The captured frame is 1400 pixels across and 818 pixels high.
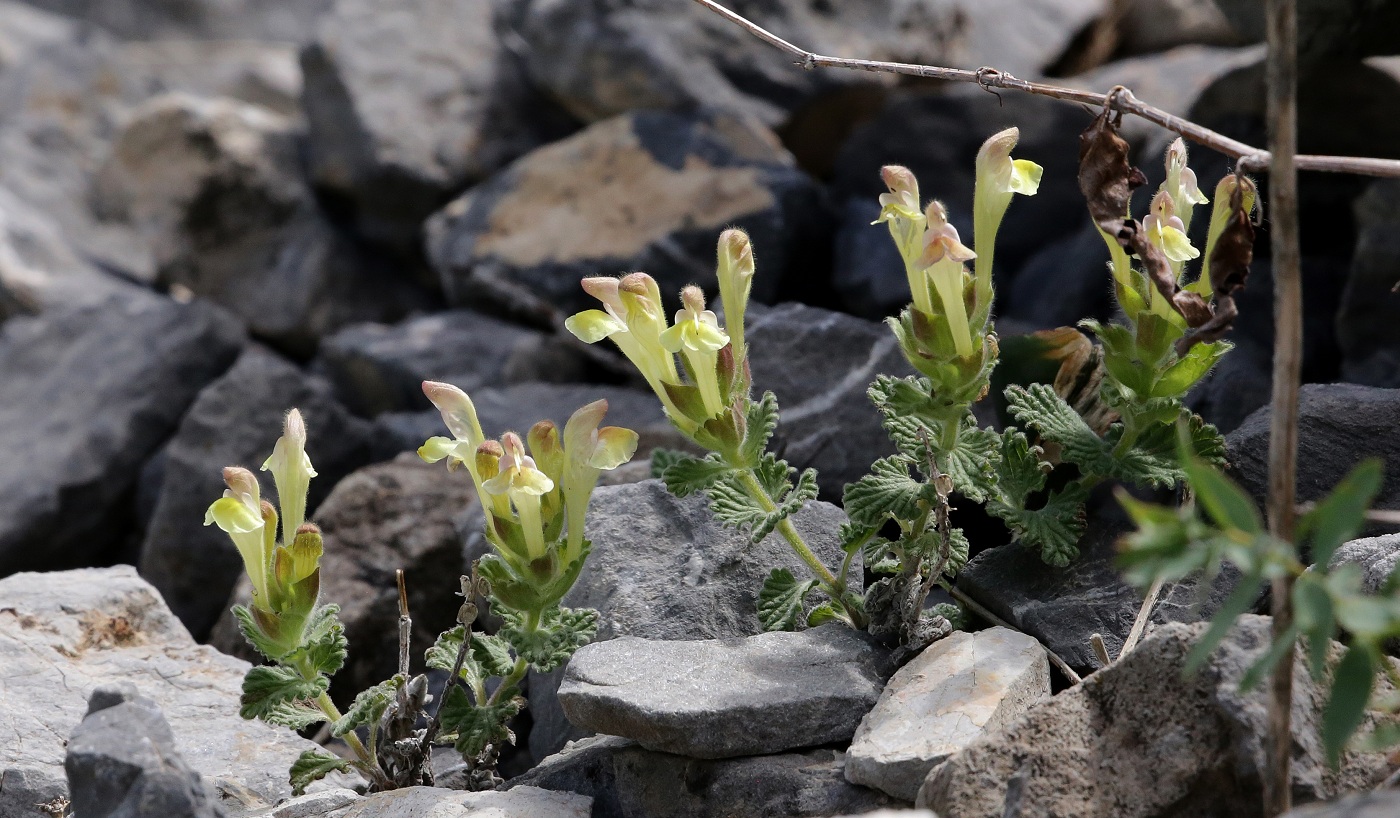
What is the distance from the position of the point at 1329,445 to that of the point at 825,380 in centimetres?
126

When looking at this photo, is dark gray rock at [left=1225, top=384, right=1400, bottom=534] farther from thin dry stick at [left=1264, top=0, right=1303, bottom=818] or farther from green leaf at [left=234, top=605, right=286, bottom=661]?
green leaf at [left=234, top=605, right=286, bottom=661]

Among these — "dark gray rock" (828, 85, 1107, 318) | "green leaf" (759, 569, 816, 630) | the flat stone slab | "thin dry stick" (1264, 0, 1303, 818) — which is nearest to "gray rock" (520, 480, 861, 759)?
"green leaf" (759, 569, 816, 630)

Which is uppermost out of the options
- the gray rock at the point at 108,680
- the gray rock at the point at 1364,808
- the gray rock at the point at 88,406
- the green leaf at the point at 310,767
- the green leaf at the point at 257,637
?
the gray rock at the point at 1364,808

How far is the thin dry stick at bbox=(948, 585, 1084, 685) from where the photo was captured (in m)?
2.26

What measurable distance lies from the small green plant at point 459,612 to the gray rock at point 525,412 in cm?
143

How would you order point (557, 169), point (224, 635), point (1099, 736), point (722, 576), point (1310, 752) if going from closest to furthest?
point (1310, 752), point (1099, 736), point (722, 576), point (224, 635), point (557, 169)

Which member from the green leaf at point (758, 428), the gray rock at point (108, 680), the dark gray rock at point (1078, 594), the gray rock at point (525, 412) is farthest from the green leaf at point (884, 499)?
the gray rock at point (525, 412)

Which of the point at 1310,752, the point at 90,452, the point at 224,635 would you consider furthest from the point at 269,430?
the point at 1310,752

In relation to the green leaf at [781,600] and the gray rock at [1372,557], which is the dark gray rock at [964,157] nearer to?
the green leaf at [781,600]

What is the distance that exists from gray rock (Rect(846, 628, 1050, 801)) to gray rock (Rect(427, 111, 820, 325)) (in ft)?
7.72

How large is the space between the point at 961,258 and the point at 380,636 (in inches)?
83.8

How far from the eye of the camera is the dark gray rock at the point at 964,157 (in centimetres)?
479

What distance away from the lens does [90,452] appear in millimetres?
4766

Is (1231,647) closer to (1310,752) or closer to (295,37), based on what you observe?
(1310,752)
